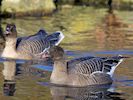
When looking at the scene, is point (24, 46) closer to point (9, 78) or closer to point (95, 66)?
point (9, 78)

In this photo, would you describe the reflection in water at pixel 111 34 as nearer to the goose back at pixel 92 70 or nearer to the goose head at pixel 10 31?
the goose head at pixel 10 31

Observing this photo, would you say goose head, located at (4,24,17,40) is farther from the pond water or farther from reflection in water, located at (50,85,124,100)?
reflection in water, located at (50,85,124,100)

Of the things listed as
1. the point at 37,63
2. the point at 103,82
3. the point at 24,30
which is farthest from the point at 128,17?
the point at 103,82

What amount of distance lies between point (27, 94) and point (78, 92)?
4.24 feet

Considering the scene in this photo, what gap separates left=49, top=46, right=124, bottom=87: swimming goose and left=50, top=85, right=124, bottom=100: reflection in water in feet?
0.64

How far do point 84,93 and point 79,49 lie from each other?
23.8ft

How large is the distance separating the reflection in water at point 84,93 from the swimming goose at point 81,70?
19 cm

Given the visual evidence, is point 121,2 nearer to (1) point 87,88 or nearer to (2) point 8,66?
(2) point 8,66

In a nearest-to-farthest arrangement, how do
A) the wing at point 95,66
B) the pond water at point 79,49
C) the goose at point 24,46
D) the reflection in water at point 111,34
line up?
the pond water at point 79,49 → the wing at point 95,66 → the goose at point 24,46 → the reflection in water at point 111,34

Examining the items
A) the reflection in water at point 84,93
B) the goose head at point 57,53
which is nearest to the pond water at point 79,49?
the reflection in water at point 84,93

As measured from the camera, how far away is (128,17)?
35.5 meters

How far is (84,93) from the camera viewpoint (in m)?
15.0

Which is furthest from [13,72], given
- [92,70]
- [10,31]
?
[10,31]

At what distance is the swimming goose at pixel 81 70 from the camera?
15.5 m
